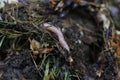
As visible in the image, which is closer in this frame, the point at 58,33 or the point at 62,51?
the point at 62,51

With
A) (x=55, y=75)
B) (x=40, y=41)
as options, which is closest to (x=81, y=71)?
(x=55, y=75)

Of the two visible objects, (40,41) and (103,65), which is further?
(103,65)

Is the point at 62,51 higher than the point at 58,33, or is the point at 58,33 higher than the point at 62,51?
the point at 58,33

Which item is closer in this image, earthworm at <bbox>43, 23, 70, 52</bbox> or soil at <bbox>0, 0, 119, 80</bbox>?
soil at <bbox>0, 0, 119, 80</bbox>

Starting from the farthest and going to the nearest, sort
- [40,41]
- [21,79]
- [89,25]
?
[89,25]
[40,41]
[21,79]

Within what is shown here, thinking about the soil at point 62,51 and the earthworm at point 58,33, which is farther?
the earthworm at point 58,33

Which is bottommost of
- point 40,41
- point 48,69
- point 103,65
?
point 103,65

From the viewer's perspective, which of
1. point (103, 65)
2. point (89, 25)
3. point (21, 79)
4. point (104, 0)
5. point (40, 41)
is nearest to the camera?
point (21, 79)

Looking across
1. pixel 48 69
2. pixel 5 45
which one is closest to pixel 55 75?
pixel 48 69

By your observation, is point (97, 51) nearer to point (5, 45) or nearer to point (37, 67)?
point (37, 67)

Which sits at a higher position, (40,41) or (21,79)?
(40,41)
